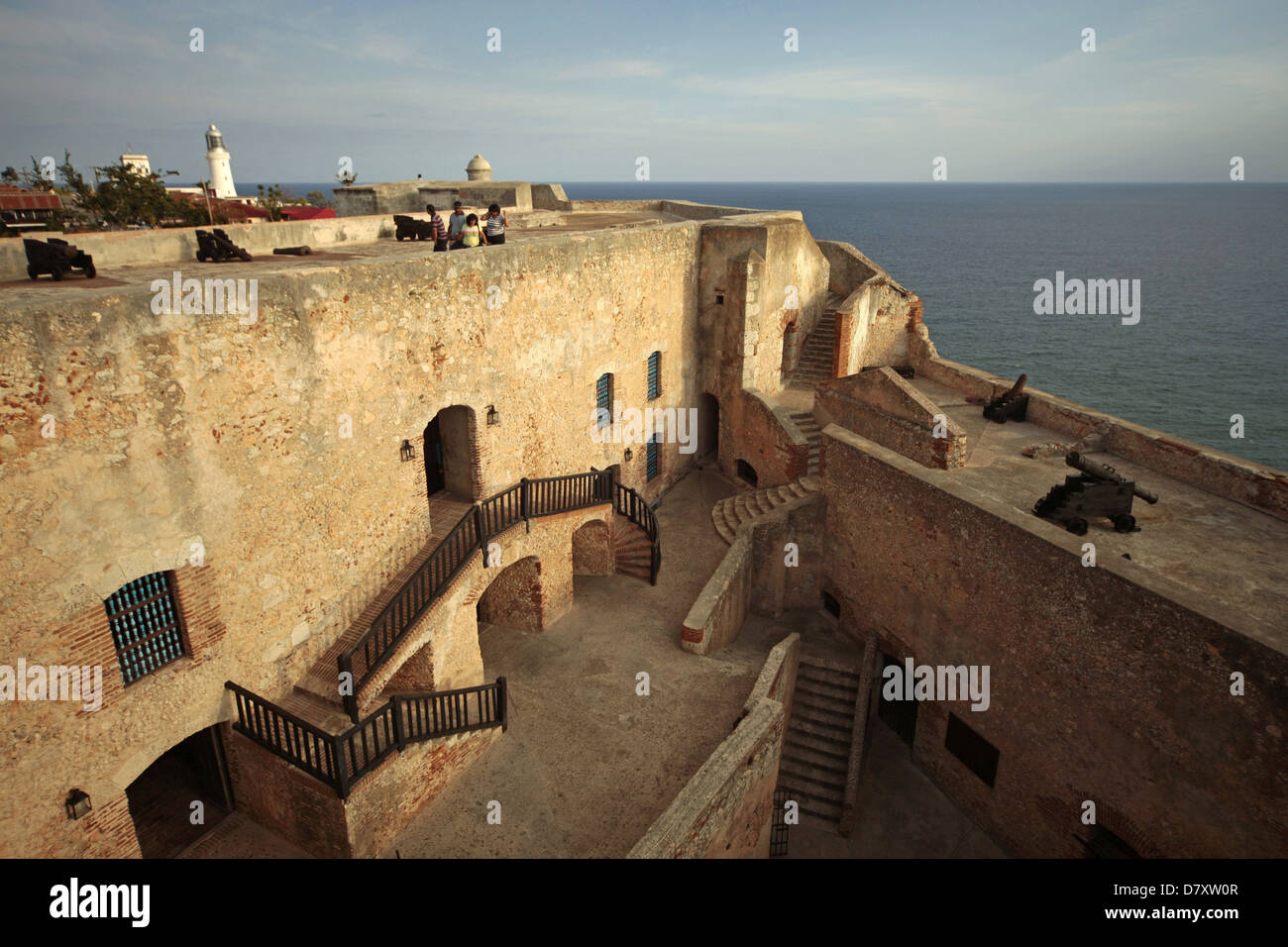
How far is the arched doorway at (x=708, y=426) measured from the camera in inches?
902

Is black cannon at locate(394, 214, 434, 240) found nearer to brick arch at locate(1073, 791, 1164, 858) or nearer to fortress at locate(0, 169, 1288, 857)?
fortress at locate(0, 169, 1288, 857)

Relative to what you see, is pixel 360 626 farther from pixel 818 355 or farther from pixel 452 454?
pixel 818 355

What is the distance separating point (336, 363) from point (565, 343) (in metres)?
5.79

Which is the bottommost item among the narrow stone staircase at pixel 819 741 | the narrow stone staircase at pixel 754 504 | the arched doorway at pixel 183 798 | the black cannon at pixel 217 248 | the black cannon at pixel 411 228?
the narrow stone staircase at pixel 819 741

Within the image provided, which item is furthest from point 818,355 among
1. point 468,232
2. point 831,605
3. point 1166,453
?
point 468,232

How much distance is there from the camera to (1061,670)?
11984mm

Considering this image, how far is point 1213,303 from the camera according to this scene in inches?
2739

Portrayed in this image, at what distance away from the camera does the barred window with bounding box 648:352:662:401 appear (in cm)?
1980

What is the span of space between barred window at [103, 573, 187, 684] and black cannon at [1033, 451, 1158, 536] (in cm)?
1455

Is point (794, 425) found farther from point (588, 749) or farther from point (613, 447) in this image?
point (588, 749)

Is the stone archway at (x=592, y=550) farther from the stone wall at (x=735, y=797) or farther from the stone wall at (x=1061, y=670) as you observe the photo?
the stone wall at (x=1061, y=670)

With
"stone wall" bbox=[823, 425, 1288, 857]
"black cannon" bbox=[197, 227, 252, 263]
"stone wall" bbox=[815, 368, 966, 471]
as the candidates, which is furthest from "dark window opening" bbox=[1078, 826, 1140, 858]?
"black cannon" bbox=[197, 227, 252, 263]

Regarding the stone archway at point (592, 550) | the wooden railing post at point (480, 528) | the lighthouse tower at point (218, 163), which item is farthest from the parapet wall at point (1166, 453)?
the lighthouse tower at point (218, 163)

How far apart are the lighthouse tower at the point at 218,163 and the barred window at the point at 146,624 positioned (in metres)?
81.6
